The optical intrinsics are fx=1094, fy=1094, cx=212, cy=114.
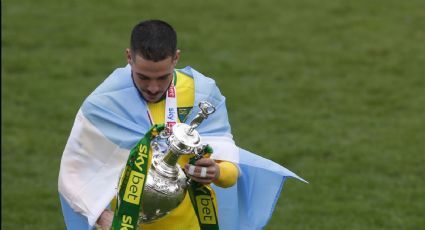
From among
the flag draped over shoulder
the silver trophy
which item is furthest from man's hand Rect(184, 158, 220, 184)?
the flag draped over shoulder

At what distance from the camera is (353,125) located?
1148 cm

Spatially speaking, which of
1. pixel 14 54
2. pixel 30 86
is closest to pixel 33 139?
pixel 30 86

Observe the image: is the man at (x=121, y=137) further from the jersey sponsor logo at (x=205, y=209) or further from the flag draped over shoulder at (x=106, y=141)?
the jersey sponsor logo at (x=205, y=209)

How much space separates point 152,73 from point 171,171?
1.69ft

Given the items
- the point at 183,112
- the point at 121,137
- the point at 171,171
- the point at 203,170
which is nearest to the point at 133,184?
the point at 171,171

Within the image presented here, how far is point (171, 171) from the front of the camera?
5520 millimetres

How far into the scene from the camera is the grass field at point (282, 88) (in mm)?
9773

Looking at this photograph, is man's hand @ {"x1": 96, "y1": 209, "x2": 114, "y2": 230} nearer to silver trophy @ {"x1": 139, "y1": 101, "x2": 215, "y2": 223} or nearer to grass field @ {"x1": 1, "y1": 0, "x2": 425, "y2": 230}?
silver trophy @ {"x1": 139, "y1": 101, "x2": 215, "y2": 223}

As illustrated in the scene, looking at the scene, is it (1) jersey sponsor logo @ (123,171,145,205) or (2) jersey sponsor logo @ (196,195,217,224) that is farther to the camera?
(2) jersey sponsor logo @ (196,195,217,224)

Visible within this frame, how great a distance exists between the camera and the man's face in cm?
559

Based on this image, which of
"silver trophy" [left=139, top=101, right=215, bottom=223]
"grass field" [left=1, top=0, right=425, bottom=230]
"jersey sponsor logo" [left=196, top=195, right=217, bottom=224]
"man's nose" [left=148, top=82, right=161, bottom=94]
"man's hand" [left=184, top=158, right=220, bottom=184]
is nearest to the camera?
"silver trophy" [left=139, top=101, right=215, bottom=223]

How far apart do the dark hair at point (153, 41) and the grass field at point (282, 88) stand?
3875mm

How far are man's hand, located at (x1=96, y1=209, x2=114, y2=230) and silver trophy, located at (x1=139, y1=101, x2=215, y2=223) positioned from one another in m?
0.22

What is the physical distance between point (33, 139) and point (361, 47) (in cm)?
455
